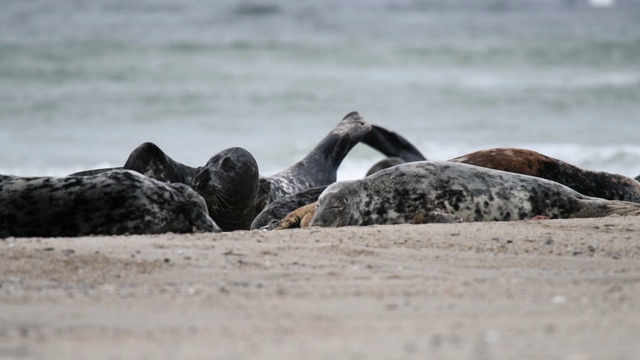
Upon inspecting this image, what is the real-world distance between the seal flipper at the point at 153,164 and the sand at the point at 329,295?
7.05ft

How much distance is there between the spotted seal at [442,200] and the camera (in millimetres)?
6039

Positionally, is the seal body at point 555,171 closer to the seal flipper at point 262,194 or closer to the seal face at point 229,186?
the seal face at point 229,186

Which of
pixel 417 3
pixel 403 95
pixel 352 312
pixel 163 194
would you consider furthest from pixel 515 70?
pixel 352 312

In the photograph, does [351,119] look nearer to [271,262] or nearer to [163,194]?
[163,194]

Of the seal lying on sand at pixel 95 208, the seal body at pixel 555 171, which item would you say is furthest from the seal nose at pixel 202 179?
the seal body at pixel 555 171

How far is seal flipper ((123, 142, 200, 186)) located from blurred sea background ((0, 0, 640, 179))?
5739 mm

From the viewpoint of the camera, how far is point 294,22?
32.0 m

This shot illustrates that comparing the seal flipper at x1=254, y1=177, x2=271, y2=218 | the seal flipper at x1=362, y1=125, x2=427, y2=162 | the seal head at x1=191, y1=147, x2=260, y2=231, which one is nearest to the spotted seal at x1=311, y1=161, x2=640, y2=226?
the seal head at x1=191, y1=147, x2=260, y2=231

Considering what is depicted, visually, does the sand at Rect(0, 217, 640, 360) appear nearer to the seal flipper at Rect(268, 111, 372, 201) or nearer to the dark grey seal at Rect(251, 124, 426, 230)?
the dark grey seal at Rect(251, 124, 426, 230)

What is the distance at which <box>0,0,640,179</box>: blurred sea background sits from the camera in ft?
52.6

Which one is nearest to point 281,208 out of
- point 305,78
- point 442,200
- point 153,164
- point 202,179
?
point 202,179

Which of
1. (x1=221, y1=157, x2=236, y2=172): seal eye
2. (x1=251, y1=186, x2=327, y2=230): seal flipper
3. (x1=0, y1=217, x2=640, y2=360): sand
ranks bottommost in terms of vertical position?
(x1=0, y1=217, x2=640, y2=360): sand

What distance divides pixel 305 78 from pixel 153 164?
16427 millimetres

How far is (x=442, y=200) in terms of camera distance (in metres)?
6.08
